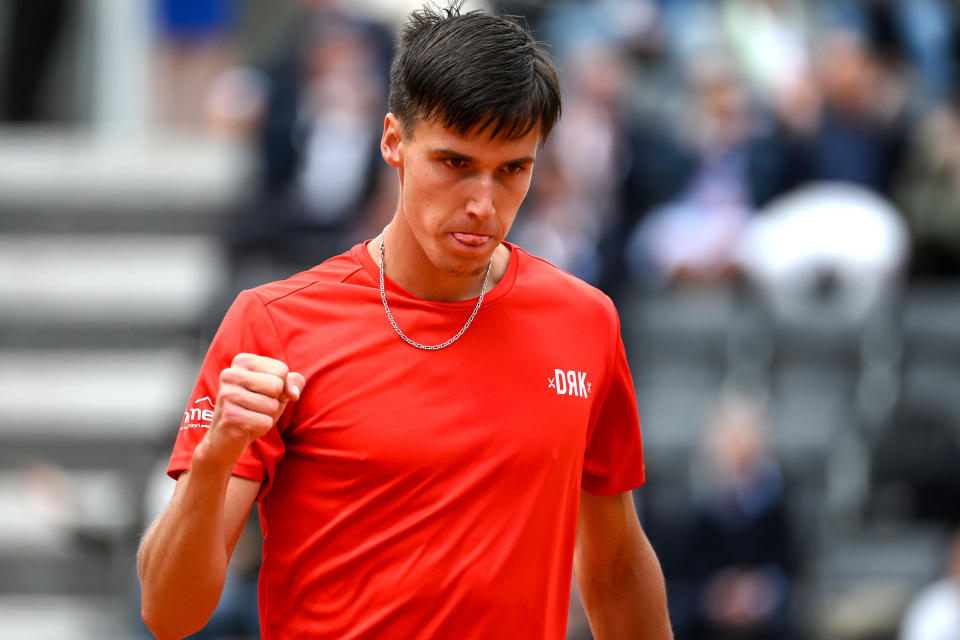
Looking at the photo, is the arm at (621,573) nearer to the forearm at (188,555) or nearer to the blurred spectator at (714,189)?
the forearm at (188,555)

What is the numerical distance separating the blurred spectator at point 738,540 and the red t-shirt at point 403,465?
15.2 ft

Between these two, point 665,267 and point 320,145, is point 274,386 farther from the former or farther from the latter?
point 320,145

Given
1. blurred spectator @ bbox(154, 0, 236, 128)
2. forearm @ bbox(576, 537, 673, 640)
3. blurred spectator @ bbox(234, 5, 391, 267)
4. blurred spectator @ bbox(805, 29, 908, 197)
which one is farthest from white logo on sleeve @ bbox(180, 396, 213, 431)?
blurred spectator @ bbox(154, 0, 236, 128)

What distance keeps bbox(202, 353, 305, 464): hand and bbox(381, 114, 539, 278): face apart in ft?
1.31

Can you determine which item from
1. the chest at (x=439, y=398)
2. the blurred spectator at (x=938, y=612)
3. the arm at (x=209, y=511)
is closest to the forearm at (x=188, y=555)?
the arm at (x=209, y=511)

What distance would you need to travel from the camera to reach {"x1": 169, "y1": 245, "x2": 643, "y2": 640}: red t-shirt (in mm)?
2588

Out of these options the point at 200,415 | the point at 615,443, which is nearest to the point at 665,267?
the point at 615,443

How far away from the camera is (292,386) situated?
2430 mm

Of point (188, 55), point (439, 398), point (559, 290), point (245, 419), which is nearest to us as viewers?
point (245, 419)

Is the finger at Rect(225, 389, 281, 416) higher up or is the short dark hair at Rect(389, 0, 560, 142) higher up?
the short dark hair at Rect(389, 0, 560, 142)

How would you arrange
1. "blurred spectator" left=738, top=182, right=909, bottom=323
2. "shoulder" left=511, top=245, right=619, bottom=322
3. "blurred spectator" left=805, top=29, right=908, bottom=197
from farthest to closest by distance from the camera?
"blurred spectator" left=805, top=29, right=908, bottom=197, "blurred spectator" left=738, top=182, right=909, bottom=323, "shoulder" left=511, top=245, right=619, bottom=322

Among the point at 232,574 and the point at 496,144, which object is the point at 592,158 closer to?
the point at 232,574

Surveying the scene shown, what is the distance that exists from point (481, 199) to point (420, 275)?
27 cm

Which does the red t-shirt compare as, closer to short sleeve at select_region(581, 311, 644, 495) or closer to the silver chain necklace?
the silver chain necklace
